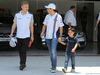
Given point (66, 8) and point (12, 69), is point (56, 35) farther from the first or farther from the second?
point (66, 8)

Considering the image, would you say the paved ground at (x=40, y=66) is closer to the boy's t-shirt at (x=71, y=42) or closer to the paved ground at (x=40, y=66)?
Result: the paved ground at (x=40, y=66)

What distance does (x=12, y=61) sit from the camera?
8125mm

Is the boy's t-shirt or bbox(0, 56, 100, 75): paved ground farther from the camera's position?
bbox(0, 56, 100, 75): paved ground

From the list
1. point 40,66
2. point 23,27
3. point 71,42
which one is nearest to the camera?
point 71,42

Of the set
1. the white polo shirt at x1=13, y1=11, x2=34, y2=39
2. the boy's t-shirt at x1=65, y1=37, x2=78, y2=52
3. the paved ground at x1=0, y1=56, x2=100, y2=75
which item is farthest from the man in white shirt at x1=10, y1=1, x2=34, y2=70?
the boy's t-shirt at x1=65, y1=37, x2=78, y2=52

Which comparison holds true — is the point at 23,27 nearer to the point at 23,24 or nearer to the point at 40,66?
the point at 23,24

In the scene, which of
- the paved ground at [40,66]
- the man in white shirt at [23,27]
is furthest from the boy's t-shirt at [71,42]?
the man in white shirt at [23,27]

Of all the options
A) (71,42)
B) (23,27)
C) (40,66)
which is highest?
(23,27)

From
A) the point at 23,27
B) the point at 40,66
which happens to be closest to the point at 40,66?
the point at 40,66

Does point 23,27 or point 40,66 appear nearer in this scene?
point 23,27

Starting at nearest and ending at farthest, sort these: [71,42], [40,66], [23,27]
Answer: [71,42] → [23,27] → [40,66]

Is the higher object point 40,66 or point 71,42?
point 71,42

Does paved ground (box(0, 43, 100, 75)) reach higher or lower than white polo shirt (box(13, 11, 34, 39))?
lower

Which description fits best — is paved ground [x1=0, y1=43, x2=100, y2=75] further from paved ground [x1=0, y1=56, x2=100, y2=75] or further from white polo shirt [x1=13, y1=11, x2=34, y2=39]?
white polo shirt [x1=13, y1=11, x2=34, y2=39]
